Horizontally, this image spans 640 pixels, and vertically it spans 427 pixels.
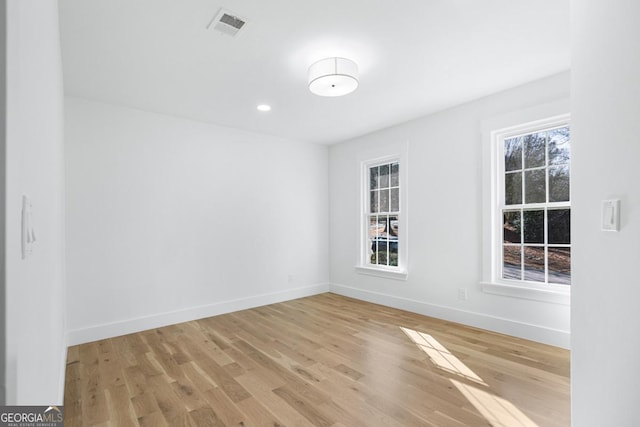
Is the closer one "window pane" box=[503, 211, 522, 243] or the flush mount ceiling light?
the flush mount ceiling light

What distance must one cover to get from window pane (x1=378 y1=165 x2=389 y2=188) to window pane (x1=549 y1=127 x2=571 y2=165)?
6.88 ft

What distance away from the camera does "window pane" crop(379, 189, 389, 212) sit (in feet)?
16.0

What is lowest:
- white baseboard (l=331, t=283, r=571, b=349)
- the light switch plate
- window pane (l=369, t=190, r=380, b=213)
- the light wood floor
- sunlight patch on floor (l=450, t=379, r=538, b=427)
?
the light wood floor

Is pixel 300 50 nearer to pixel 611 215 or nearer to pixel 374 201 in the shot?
pixel 611 215

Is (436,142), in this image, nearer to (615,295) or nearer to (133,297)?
(615,295)

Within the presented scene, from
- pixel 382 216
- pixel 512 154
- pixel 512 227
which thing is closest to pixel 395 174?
pixel 382 216

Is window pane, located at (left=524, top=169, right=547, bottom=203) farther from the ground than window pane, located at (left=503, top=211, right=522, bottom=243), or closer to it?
farther from the ground

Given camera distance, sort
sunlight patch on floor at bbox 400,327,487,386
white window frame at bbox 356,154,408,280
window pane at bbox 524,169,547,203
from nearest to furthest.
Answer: sunlight patch on floor at bbox 400,327,487,386 → window pane at bbox 524,169,547,203 → white window frame at bbox 356,154,408,280

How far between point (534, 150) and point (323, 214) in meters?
3.26

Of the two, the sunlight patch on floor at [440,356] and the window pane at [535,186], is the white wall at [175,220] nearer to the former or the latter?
the sunlight patch on floor at [440,356]

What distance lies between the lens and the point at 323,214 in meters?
5.66

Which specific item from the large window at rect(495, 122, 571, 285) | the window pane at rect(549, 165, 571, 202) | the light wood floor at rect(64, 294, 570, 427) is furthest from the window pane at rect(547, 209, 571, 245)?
the light wood floor at rect(64, 294, 570, 427)

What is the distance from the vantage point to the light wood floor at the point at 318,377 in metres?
2.04

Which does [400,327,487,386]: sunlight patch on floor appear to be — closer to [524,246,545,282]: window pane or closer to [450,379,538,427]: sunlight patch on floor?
[450,379,538,427]: sunlight patch on floor
